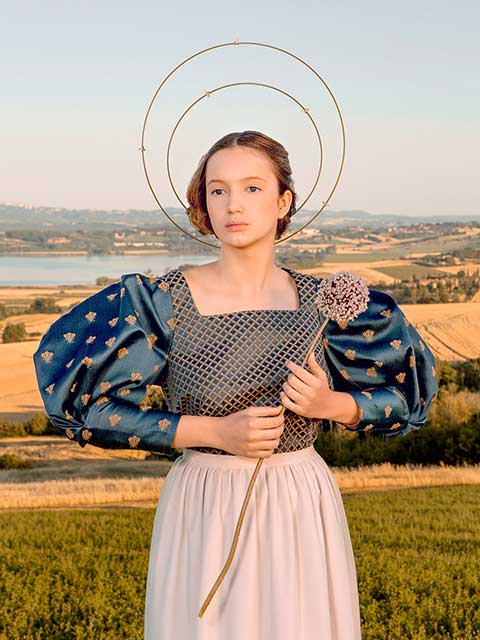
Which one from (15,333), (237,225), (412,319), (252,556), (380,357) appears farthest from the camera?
(15,333)

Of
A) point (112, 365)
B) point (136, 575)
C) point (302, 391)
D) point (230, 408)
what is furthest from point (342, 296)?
point (136, 575)

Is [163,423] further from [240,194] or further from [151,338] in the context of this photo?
[240,194]

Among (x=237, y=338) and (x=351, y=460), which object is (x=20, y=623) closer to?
(x=237, y=338)

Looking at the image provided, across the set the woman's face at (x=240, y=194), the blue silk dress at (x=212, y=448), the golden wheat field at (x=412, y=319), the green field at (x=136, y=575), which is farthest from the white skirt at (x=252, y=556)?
the golden wheat field at (x=412, y=319)

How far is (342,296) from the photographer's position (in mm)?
2342

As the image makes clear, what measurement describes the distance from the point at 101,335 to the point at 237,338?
366 millimetres

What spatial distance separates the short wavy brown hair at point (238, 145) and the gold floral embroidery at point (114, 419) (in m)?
0.63

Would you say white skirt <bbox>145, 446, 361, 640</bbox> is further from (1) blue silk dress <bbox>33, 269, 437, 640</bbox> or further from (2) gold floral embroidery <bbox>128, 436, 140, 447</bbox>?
(2) gold floral embroidery <bbox>128, 436, 140, 447</bbox>

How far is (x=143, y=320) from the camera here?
2395 millimetres

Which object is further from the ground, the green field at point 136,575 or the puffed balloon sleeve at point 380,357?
the puffed balloon sleeve at point 380,357

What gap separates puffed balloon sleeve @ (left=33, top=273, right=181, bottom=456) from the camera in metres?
2.28

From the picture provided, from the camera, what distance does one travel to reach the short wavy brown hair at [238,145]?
7.97 feet

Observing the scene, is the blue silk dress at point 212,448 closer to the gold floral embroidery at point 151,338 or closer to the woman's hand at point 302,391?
the gold floral embroidery at point 151,338

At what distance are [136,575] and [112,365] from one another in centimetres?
375
